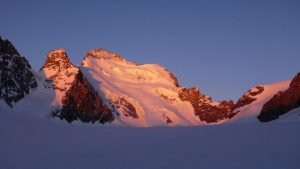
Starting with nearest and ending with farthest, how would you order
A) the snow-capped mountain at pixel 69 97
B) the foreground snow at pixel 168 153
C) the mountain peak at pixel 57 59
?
1. the foreground snow at pixel 168 153
2. the snow-capped mountain at pixel 69 97
3. the mountain peak at pixel 57 59

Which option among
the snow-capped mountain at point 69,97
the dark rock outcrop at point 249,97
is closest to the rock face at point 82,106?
the snow-capped mountain at point 69,97

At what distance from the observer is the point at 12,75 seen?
103312mm

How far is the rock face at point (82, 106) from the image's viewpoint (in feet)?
374

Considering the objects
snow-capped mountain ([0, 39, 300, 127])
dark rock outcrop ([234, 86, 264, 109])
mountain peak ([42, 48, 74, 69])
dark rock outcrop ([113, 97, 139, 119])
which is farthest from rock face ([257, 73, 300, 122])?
dark rock outcrop ([234, 86, 264, 109])

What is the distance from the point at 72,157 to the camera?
15.4 metres

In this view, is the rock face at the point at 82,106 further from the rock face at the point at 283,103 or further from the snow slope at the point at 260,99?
the snow slope at the point at 260,99

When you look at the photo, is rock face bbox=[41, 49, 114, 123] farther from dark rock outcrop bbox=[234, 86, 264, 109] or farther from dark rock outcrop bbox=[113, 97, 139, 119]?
dark rock outcrop bbox=[234, 86, 264, 109]

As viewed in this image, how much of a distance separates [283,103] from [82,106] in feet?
163

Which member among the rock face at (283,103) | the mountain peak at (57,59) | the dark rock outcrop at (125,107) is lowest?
the rock face at (283,103)

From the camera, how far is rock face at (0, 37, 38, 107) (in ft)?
321

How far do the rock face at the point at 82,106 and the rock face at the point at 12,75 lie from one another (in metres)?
10.1

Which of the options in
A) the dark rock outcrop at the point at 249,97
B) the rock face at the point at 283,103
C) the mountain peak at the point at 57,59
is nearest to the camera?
the rock face at the point at 283,103

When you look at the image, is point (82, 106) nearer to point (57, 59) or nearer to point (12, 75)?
point (12, 75)

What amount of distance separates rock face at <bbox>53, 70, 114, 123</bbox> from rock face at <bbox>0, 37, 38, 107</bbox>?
10.1 meters
